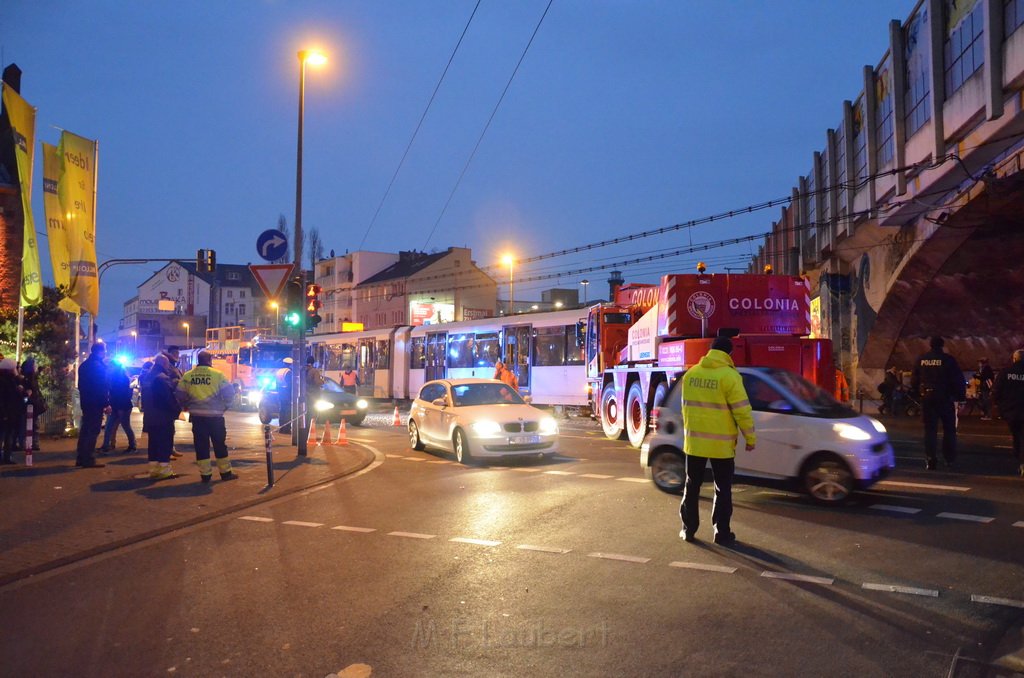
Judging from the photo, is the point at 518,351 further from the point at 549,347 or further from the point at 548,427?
the point at 548,427

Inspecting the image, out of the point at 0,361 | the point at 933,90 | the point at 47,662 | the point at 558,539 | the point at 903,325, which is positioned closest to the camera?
the point at 47,662

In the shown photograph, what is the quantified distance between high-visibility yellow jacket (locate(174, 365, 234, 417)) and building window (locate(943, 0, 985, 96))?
1842 centimetres

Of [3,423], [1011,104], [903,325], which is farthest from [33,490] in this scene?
[903,325]

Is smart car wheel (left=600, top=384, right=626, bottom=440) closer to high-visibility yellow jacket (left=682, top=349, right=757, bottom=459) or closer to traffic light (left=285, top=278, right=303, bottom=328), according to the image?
traffic light (left=285, top=278, right=303, bottom=328)

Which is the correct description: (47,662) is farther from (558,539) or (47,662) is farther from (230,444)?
(230,444)

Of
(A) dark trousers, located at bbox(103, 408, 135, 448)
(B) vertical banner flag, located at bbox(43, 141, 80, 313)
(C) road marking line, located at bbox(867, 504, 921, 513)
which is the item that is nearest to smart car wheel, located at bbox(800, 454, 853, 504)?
(C) road marking line, located at bbox(867, 504, 921, 513)

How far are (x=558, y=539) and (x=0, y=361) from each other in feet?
32.3

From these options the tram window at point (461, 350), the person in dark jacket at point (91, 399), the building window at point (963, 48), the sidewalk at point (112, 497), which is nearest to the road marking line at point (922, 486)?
the sidewalk at point (112, 497)

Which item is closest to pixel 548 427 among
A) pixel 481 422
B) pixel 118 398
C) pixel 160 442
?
pixel 481 422

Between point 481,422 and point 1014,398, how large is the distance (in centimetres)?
768

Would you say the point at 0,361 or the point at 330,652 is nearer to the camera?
the point at 330,652

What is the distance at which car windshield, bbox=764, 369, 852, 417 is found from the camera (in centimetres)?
924

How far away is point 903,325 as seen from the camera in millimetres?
30828

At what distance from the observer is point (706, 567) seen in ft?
21.3
